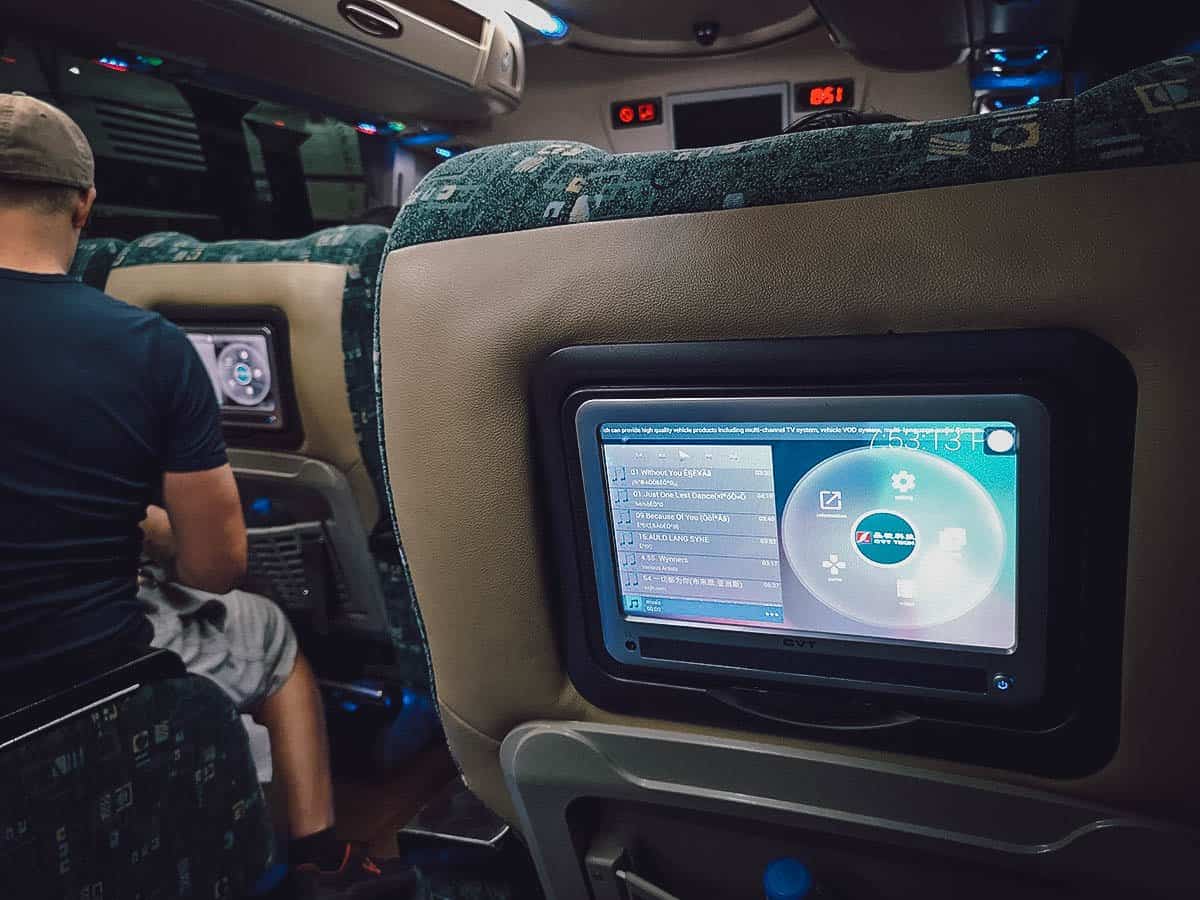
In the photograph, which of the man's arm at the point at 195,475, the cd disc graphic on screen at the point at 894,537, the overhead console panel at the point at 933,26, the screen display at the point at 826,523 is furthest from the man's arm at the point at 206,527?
the overhead console panel at the point at 933,26

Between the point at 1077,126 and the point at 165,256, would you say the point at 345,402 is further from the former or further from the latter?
the point at 1077,126

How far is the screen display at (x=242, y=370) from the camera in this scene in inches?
73.9

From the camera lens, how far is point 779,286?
655 mm

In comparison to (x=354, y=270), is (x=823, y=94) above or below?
above

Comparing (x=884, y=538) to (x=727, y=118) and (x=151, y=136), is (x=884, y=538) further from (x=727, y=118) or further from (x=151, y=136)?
(x=727, y=118)

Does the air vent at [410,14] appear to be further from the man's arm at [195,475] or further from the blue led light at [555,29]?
the man's arm at [195,475]

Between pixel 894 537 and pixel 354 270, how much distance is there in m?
1.41

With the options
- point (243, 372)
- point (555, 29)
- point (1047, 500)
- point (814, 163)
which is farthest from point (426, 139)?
point (1047, 500)

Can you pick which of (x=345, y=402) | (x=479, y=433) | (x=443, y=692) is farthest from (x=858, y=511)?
(x=345, y=402)

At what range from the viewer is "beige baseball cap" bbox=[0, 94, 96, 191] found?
1381mm

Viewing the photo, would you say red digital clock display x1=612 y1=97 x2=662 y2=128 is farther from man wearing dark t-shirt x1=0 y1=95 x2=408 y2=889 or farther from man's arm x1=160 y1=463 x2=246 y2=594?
man's arm x1=160 y1=463 x2=246 y2=594

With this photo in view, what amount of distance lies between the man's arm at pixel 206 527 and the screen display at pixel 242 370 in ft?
1.11

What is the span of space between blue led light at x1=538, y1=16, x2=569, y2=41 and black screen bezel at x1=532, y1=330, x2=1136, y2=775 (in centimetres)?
474

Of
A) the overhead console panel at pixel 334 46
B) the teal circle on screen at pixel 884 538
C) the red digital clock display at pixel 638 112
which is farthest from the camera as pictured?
the red digital clock display at pixel 638 112
